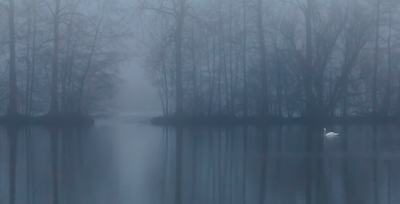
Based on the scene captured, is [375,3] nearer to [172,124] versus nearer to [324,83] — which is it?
[324,83]

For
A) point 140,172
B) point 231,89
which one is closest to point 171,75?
point 231,89

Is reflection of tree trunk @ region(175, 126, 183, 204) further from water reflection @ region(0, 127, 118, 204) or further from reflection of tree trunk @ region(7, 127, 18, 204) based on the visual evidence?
reflection of tree trunk @ region(7, 127, 18, 204)

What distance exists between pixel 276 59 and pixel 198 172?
18394 mm

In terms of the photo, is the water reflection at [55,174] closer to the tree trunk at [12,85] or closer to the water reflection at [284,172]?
the water reflection at [284,172]

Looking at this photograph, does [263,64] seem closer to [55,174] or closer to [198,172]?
[198,172]

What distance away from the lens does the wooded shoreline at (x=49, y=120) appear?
2078 centimetres

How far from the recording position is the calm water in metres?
6.59

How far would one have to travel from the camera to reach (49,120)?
2123 cm

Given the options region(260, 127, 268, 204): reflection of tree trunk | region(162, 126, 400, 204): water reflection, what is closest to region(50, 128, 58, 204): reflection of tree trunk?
region(162, 126, 400, 204): water reflection

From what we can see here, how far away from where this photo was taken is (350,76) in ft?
83.5

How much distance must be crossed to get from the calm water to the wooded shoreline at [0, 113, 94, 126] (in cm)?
780

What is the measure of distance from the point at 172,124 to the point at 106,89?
592 centimetres

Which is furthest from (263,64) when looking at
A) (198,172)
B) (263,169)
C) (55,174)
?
(55,174)

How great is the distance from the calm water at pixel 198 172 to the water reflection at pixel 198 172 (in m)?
0.01
